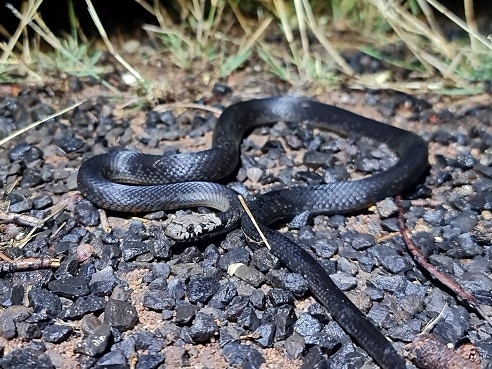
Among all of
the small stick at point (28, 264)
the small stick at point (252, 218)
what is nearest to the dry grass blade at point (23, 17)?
the small stick at point (28, 264)

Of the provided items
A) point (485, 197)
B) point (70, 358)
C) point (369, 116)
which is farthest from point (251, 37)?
point (70, 358)

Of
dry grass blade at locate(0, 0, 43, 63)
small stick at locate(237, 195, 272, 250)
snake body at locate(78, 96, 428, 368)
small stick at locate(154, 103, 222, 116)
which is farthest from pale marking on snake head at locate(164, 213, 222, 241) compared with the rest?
dry grass blade at locate(0, 0, 43, 63)

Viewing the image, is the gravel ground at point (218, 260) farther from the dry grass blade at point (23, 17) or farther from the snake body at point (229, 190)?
the dry grass blade at point (23, 17)

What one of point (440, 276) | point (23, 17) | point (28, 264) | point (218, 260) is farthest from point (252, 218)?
point (23, 17)

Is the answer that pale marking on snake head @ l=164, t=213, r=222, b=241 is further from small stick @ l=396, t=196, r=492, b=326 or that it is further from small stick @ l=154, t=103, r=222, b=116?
small stick @ l=154, t=103, r=222, b=116

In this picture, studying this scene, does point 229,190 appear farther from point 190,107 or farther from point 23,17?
point 23,17

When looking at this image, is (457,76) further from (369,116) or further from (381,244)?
(381,244)

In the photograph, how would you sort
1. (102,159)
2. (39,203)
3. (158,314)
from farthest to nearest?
(102,159), (39,203), (158,314)
